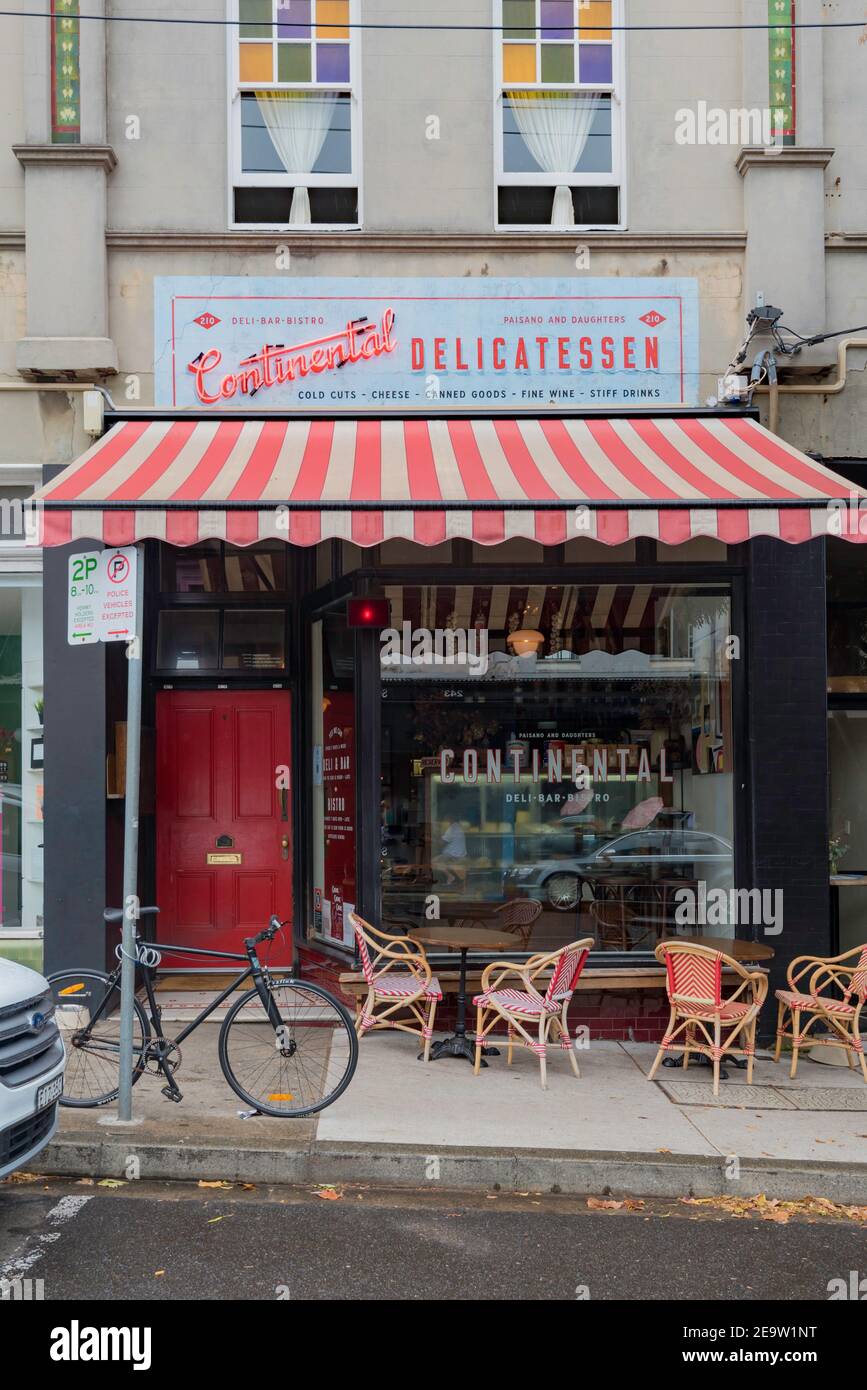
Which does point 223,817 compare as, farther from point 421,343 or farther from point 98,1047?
point 421,343

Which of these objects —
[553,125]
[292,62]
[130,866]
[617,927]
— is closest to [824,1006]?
[617,927]

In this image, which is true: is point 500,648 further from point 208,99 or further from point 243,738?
point 208,99

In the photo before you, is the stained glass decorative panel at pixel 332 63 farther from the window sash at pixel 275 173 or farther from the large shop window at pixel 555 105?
the large shop window at pixel 555 105

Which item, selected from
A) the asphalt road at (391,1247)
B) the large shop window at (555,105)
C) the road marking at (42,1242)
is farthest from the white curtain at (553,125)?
the road marking at (42,1242)

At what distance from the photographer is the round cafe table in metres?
7.89

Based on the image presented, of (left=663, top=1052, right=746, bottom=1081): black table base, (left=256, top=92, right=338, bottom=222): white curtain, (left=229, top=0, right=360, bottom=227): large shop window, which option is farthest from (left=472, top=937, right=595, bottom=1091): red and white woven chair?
(left=256, top=92, right=338, bottom=222): white curtain

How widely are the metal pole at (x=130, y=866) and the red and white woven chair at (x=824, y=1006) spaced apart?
4154mm

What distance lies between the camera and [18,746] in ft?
30.2

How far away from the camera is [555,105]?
9219 millimetres

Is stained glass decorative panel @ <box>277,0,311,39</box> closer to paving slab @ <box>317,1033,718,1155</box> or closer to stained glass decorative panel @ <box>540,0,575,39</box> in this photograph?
→ stained glass decorative panel @ <box>540,0,575,39</box>

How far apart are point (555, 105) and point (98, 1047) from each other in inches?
293

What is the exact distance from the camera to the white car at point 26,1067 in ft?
16.3
